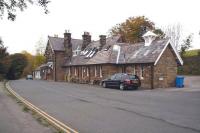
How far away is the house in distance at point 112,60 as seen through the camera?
113 feet

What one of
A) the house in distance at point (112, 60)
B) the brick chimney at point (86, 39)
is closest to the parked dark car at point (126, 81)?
the house in distance at point (112, 60)

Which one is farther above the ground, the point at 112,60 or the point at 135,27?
the point at 135,27

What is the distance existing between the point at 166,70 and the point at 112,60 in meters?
9.10

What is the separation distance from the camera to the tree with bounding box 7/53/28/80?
279ft

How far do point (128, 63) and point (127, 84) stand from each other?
625 cm

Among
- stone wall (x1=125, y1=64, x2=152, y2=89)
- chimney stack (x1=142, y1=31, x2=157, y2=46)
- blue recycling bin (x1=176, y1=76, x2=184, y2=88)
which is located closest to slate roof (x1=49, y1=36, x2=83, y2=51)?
chimney stack (x1=142, y1=31, x2=157, y2=46)

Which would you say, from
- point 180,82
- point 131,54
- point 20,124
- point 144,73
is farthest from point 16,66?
point 20,124

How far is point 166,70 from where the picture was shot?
1374 inches

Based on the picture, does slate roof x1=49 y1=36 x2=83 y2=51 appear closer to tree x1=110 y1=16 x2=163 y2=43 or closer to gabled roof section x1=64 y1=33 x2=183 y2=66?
gabled roof section x1=64 y1=33 x2=183 y2=66

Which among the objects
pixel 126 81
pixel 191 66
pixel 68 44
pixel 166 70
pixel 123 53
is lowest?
pixel 126 81

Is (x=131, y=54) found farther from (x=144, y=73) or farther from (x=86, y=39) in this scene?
(x=86, y=39)

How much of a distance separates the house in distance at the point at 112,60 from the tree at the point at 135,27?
1020cm

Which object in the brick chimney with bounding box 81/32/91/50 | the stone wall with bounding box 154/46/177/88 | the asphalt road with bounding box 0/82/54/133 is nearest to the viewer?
the asphalt road with bounding box 0/82/54/133

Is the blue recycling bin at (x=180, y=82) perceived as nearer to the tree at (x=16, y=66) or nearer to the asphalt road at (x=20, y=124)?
the asphalt road at (x=20, y=124)
